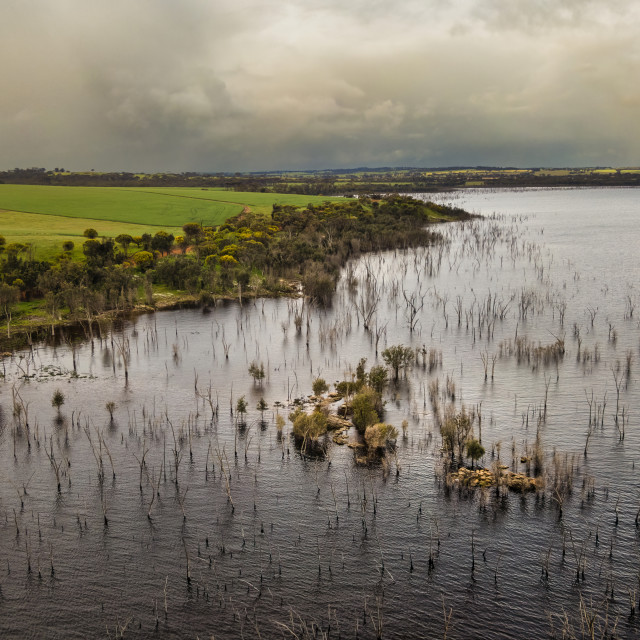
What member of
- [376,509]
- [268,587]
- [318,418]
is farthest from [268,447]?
[268,587]

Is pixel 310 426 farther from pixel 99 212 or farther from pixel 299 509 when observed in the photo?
pixel 99 212

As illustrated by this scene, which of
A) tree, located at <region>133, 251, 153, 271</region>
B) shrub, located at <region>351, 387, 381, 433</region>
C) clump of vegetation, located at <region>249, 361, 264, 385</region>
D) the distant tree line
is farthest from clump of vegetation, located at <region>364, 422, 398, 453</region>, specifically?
tree, located at <region>133, 251, 153, 271</region>

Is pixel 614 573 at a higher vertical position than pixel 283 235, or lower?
lower

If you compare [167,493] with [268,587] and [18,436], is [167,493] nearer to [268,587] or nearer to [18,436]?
[268,587]

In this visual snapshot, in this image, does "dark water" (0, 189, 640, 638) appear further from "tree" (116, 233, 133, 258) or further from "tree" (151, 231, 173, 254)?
"tree" (151, 231, 173, 254)

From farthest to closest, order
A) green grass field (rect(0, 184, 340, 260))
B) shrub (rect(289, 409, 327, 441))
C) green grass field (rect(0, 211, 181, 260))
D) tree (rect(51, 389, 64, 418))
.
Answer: green grass field (rect(0, 184, 340, 260)) → green grass field (rect(0, 211, 181, 260)) → tree (rect(51, 389, 64, 418)) → shrub (rect(289, 409, 327, 441))

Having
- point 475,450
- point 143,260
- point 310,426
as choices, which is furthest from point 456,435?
point 143,260
